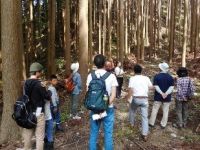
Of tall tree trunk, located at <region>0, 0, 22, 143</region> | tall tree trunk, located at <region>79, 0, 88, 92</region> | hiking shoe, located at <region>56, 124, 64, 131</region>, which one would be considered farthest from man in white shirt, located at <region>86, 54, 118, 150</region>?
tall tree trunk, located at <region>79, 0, 88, 92</region>

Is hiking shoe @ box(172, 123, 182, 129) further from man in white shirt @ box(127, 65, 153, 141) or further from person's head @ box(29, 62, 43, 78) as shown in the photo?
person's head @ box(29, 62, 43, 78)

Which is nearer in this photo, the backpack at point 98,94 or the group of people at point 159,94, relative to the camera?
the backpack at point 98,94

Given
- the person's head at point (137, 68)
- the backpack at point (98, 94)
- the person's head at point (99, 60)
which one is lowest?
the backpack at point (98, 94)

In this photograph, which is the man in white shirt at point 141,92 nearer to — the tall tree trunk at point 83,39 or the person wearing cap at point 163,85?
the person wearing cap at point 163,85

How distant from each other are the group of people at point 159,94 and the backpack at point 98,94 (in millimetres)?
2291

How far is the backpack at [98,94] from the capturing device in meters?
6.97

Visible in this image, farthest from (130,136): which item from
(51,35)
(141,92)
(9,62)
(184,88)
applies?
(51,35)

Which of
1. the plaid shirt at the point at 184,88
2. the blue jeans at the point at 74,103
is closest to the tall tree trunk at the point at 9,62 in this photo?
the blue jeans at the point at 74,103

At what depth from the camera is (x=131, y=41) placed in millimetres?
34031

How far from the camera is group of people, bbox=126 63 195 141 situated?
916 centimetres

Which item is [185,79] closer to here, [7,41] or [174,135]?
[174,135]

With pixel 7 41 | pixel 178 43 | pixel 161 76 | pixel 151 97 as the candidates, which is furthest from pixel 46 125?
pixel 178 43

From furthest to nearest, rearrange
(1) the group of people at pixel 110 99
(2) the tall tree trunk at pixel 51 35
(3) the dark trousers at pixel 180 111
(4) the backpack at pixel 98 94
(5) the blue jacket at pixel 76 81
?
(2) the tall tree trunk at pixel 51 35 → (5) the blue jacket at pixel 76 81 → (3) the dark trousers at pixel 180 111 → (1) the group of people at pixel 110 99 → (4) the backpack at pixel 98 94

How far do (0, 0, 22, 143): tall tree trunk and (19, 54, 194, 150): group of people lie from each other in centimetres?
92
